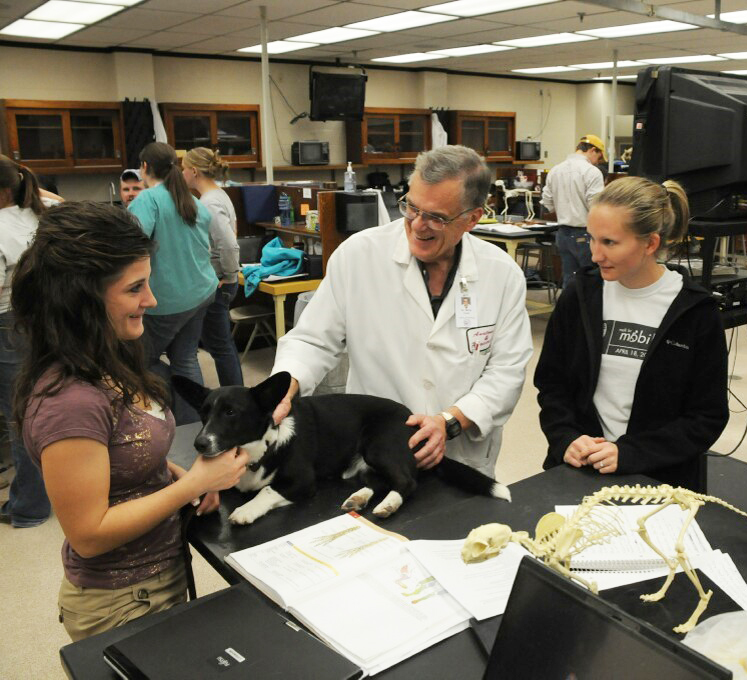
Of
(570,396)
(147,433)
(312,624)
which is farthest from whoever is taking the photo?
(570,396)

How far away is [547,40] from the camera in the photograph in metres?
8.90

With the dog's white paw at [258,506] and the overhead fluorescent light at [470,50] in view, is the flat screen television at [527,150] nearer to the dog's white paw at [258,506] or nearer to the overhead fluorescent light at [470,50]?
the overhead fluorescent light at [470,50]

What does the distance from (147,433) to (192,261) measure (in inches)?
90.1

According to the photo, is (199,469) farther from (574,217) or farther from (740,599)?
(574,217)

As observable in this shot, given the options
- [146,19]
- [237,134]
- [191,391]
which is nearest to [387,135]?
[237,134]

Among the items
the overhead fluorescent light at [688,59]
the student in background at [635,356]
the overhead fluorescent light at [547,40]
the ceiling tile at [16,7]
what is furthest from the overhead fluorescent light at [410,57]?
the student in background at [635,356]

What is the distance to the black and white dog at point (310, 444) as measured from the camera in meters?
1.39

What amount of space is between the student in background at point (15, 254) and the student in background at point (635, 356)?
203 cm

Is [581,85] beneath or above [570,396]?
above

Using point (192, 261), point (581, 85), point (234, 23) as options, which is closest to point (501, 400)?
point (192, 261)

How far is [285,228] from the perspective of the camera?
555cm

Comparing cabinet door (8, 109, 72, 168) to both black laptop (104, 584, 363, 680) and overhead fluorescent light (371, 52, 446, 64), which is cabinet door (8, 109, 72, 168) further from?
black laptop (104, 584, 363, 680)

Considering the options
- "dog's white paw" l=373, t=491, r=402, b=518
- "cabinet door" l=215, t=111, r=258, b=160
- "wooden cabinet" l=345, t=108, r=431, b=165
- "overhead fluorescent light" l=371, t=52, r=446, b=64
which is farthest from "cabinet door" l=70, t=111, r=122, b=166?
"dog's white paw" l=373, t=491, r=402, b=518

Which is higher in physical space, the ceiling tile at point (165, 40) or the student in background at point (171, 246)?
the ceiling tile at point (165, 40)
